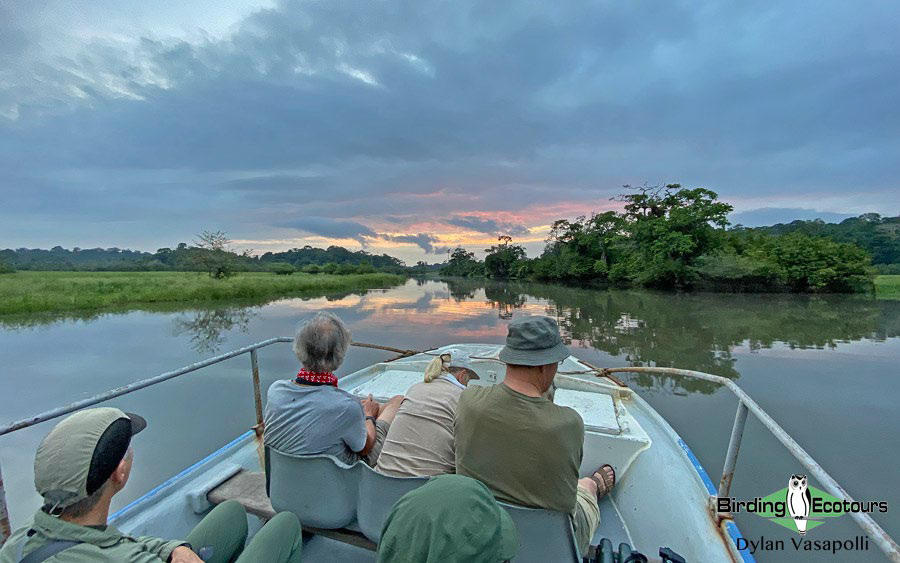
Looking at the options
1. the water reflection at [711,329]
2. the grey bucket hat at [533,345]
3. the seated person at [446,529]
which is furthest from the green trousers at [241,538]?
the water reflection at [711,329]

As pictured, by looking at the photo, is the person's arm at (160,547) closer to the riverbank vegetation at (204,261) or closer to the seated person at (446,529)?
the seated person at (446,529)

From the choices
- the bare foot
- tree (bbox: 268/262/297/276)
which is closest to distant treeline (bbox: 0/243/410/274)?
tree (bbox: 268/262/297/276)

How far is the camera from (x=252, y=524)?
6.84 feet

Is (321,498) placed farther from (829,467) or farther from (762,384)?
(762,384)

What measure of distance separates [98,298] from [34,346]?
915 cm

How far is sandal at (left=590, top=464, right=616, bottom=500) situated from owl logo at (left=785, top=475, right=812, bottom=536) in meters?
0.84

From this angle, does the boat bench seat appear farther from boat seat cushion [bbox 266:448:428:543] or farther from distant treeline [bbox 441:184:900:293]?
distant treeline [bbox 441:184:900:293]

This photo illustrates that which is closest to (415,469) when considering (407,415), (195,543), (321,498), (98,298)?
(407,415)

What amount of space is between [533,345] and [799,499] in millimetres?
1710

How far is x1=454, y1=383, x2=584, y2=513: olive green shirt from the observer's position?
133 centimetres

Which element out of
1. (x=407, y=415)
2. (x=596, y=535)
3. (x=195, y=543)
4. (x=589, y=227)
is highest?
(x=589, y=227)

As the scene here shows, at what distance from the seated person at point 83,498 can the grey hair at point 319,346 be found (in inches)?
27.9

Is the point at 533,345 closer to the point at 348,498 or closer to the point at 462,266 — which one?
the point at 348,498

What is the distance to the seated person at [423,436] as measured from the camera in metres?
1.53
